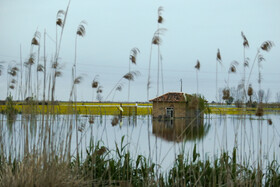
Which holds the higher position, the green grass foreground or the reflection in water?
the reflection in water

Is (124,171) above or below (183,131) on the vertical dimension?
below

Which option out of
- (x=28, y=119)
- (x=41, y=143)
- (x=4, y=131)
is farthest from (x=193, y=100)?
(x=4, y=131)

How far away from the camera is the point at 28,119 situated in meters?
3.94

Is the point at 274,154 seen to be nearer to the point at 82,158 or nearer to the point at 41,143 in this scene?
the point at 82,158

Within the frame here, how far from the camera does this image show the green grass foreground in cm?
310

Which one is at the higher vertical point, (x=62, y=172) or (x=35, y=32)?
(x=35, y=32)

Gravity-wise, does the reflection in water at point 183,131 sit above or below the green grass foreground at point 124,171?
above

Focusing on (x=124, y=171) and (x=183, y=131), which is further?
(x=124, y=171)

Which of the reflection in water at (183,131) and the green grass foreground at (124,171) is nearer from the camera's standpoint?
the green grass foreground at (124,171)

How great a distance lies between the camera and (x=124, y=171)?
152 inches

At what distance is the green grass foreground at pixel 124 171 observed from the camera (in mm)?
3096

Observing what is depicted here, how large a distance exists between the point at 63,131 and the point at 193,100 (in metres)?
1.56

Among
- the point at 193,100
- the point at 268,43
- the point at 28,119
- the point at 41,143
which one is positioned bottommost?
the point at 41,143

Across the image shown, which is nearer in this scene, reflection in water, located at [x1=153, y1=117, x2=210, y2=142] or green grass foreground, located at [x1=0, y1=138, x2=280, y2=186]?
green grass foreground, located at [x1=0, y1=138, x2=280, y2=186]
